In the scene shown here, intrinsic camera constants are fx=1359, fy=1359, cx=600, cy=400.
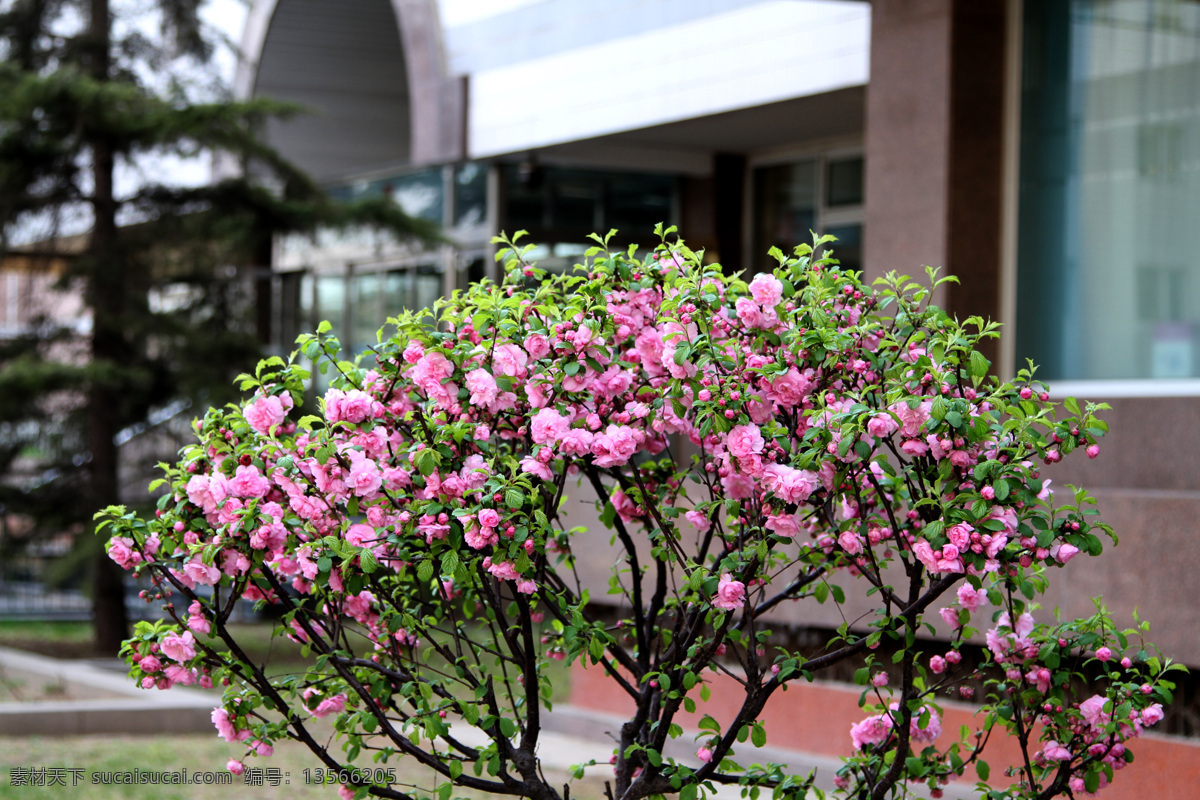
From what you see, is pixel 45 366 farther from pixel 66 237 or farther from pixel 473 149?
pixel 473 149

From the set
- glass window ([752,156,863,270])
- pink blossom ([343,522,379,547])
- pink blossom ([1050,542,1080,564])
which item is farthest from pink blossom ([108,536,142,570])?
glass window ([752,156,863,270])

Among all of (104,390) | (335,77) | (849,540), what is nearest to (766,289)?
(849,540)

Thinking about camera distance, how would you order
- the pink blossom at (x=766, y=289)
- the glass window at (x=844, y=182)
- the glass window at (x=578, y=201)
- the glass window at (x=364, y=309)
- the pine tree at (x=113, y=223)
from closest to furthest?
the pink blossom at (x=766, y=289), the pine tree at (x=113, y=223), the glass window at (x=844, y=182), the glass window at (x=578, y=201), the glass window at (x=364, y=309)

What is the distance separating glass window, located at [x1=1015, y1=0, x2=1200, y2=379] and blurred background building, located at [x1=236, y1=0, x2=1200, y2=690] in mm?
13

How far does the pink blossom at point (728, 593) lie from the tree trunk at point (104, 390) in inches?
425

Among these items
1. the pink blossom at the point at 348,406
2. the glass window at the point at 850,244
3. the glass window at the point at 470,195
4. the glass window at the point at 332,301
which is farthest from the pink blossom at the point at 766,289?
the glass window at the point at 332,301

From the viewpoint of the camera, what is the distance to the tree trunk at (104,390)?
522 inches

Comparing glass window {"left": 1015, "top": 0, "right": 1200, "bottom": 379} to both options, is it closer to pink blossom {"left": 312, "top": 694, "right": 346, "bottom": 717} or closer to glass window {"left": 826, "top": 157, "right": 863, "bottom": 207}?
pink blossom {"left": 312, "top": 694, "right": 346, "bottom": 717}

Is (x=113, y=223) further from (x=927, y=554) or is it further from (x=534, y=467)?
(x=927, y=554)

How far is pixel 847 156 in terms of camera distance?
14586 mm

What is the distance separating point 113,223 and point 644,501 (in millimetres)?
11254

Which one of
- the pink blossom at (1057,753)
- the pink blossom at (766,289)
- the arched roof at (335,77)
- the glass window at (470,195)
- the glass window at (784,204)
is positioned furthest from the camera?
the arched roof at (335,77)

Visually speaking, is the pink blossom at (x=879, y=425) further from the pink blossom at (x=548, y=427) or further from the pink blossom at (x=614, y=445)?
the pink blossom at (x=548, y=427)

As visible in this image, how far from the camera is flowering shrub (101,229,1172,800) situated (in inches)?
136
